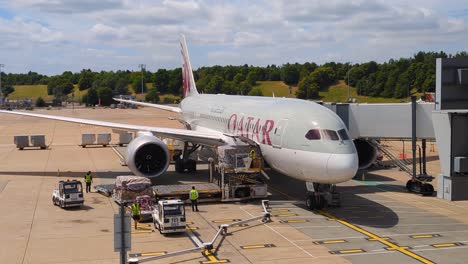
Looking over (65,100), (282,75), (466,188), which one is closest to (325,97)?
(282,75)

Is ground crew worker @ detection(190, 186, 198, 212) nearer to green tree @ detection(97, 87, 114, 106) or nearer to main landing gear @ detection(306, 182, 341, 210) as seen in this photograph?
main landing gear @ detection(306, 182, 341, 210)

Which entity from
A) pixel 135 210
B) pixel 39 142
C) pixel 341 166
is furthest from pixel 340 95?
pixel 135 210

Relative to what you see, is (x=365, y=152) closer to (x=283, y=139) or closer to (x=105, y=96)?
(x=283, y=139)

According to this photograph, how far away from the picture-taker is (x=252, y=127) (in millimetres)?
28266

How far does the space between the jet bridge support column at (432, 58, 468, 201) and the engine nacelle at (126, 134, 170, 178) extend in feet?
47.5

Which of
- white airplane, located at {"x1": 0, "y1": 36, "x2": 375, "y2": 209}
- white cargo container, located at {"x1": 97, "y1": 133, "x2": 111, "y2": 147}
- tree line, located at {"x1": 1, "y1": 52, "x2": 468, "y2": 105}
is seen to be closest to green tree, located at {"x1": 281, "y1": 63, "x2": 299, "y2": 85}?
tree line, located at {"x1": 1, "y1": 52, "x2": 468, "y2": 105}

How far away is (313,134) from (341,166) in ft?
7.26

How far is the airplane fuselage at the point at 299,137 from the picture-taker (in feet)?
71.1

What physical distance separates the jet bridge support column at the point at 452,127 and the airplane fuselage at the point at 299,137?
700cm

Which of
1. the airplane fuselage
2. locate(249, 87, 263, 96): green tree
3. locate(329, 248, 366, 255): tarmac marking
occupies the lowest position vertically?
locate(329, 248, 366, 255): tarmac marking

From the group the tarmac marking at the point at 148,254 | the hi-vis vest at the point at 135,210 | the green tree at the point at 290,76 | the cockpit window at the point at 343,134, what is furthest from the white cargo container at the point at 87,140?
the green tree at the point at 290,76

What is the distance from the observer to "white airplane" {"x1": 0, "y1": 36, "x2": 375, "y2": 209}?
862 inches

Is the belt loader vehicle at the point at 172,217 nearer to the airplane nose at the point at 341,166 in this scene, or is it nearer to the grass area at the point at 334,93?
the airplane nose at the point at 341,166

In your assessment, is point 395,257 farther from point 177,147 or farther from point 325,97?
point 325,97
